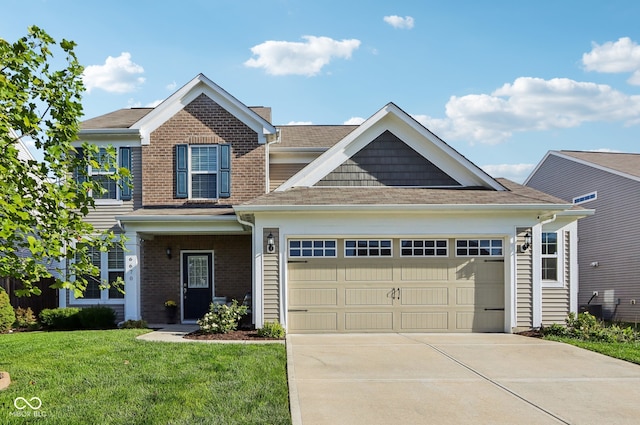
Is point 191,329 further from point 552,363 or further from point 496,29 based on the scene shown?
point 496,29

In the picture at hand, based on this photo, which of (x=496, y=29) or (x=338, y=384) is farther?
(x=496, y=29)

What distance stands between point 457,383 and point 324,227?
6335 millimetres

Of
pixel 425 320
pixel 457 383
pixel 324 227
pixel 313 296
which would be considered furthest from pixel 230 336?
pixel 457 383

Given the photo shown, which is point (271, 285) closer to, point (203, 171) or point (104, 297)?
point (203, 171)

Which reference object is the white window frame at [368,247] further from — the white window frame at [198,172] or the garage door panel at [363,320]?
the white window frame at [198,172]

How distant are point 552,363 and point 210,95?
37.9ft

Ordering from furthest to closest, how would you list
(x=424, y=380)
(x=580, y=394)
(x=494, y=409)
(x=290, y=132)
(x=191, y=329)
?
(x=290, y=132)
(x=191, y=329)
(x=424, y=380)
(x=580, y=394)
(x=494, y=409)

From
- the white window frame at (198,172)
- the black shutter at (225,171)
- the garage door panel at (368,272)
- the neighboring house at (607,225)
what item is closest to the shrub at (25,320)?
the white window frame at (198,172)

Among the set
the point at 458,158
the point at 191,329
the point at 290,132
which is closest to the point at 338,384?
the point at 191,329

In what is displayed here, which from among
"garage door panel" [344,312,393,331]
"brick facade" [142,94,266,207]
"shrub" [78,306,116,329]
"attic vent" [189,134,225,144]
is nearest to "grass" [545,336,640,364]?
"garage door panel" [344,312,393,331]

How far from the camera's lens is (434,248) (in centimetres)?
1445

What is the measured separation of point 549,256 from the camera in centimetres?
1598

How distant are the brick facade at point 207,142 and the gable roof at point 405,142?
2079 mm

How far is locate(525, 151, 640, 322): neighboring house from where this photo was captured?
868 inches
